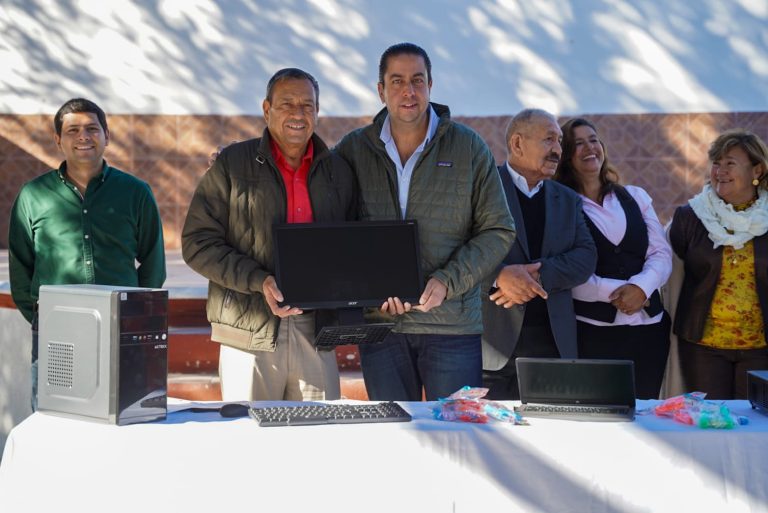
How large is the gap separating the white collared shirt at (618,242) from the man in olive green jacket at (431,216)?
709 millimetres

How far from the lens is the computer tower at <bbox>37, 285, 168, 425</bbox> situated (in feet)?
8.16

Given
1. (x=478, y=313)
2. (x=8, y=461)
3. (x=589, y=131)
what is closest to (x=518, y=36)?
(x=589, y=131)

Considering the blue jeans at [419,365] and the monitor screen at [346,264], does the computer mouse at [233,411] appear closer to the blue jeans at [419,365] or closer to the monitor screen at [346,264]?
the monitor screen at [346,264]

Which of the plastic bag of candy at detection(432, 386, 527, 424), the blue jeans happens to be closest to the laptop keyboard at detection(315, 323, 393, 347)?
the blue jeans

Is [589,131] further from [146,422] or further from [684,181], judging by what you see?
[684,181]

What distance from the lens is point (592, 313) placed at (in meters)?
3.86

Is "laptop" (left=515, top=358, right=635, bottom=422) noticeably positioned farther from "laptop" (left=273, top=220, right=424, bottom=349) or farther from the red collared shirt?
the red collared shirt

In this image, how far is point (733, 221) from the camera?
388 cm

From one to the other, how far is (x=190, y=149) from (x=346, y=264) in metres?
6.42

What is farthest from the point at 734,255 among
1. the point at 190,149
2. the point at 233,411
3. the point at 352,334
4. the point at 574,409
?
the point at 190,149

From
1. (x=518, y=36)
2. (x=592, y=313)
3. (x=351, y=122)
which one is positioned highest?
(x=518, y=36)

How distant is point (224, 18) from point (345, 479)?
24.0ft

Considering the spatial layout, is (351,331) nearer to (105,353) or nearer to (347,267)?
(347,267)

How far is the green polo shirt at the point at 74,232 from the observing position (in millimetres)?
3566
